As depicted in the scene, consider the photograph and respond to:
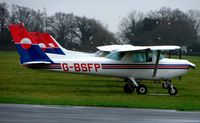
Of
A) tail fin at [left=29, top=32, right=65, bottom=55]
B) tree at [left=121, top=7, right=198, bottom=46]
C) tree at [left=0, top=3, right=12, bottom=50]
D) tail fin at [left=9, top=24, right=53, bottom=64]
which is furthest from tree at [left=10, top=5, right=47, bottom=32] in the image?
tail fin at [left=9, top=24, right=53, bottom=64]

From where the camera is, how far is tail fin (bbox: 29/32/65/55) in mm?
38041

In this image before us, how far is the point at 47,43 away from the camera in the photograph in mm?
39938

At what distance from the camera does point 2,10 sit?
73.4 meters

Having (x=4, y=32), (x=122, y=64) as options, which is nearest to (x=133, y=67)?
(x=122, y=64)

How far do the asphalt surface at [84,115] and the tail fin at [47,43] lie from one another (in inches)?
793

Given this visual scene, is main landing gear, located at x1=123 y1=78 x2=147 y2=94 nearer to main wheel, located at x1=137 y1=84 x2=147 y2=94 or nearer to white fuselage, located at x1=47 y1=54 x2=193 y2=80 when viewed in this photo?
main wheel, located at x1=137 y1=84 x2=147 y2=94

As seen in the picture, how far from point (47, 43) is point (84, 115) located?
2489 centimetres

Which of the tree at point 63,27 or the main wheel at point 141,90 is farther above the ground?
the tree at point 63,27

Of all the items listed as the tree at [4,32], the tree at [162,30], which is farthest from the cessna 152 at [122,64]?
the tree at [4,32]

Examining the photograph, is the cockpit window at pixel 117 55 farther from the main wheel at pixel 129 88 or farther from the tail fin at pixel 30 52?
the tail fin at pixel 30 52

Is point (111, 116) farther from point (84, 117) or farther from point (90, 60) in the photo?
point (90, 60)

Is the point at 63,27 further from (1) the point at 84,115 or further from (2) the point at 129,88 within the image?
(1) the point at 84,115

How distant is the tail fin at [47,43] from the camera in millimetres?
38041

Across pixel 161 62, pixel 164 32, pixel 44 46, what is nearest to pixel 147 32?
pixel 164 32
